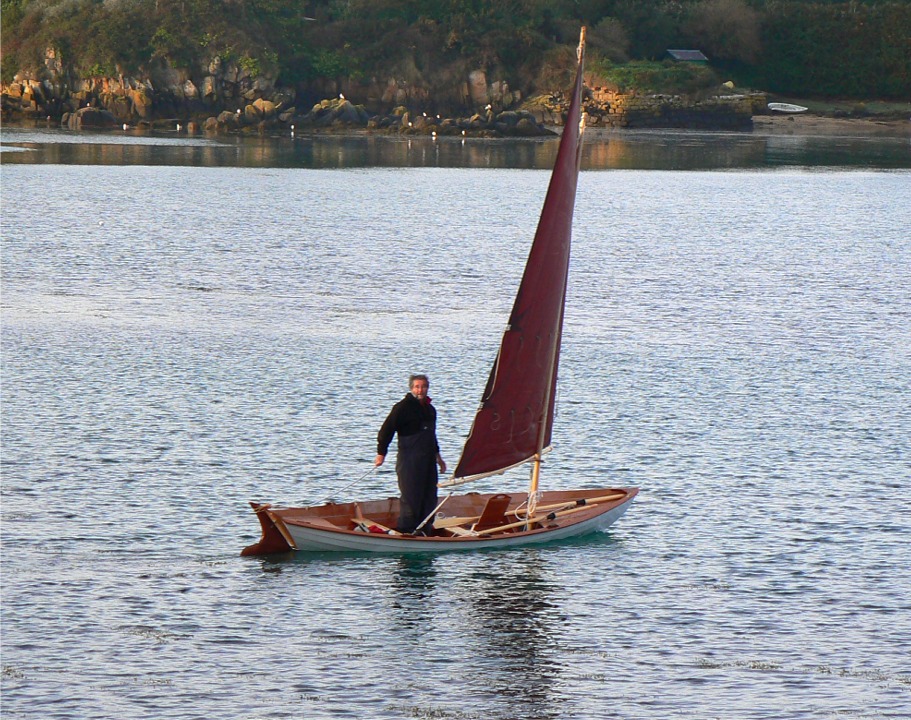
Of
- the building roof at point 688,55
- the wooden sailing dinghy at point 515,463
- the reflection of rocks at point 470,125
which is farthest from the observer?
the building roof at point 688,55

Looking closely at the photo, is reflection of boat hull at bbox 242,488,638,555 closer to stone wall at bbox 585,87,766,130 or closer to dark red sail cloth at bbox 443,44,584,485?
dark red sail cloth at bbox 443,44,584,485

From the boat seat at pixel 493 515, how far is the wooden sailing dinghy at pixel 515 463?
0.05ft

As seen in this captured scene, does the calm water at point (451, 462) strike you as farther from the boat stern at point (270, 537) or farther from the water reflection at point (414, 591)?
the boat stern at point (270, 537)

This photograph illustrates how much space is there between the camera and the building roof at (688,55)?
18212 centimetres

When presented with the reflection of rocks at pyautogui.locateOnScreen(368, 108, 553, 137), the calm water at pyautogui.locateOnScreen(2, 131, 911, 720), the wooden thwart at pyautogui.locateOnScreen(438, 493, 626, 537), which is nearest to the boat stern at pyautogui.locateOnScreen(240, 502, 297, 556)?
the calm water at pyautogui.locateOnScreen(2, 131, 911, 720)

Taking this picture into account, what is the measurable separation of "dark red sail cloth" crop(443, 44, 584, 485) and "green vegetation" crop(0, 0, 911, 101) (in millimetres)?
150658

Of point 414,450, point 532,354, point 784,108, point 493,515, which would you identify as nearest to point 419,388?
point 414,450

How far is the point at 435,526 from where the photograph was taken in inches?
890

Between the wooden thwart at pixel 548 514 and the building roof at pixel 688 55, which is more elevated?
the building roof at pixel 688 55

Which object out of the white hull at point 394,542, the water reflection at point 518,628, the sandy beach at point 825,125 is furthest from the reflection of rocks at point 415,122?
the water reflection at point 518,628

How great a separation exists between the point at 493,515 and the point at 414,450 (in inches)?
72.7

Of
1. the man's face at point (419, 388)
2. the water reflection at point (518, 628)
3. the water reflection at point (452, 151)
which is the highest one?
the water reflection at point (452, 151)

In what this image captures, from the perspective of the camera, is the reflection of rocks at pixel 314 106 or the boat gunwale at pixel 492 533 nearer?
the boat gunwale at pixel 492 533

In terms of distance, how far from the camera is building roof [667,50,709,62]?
7170 inches
